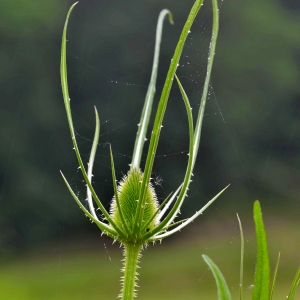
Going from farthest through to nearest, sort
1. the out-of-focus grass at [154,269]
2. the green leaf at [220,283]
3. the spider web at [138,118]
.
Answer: the out-of-focus grass at [154,269]
the spider web at [138,118]
the green leaf at [220,283]

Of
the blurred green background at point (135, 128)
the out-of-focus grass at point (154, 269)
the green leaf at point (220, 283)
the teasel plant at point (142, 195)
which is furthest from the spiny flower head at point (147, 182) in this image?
the out-of-focus grass at point (154, 269)

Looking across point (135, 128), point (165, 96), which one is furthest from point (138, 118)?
point (165, 96)

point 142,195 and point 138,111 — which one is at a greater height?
point 138,111

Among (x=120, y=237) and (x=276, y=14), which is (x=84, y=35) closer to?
(x=276, y=14)

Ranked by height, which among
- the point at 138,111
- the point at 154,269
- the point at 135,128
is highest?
the point at 138,111

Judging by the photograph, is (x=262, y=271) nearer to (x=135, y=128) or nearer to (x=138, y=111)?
(x=135, y=128)

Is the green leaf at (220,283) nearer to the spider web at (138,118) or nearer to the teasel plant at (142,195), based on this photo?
the teasel plant at (142,195)
